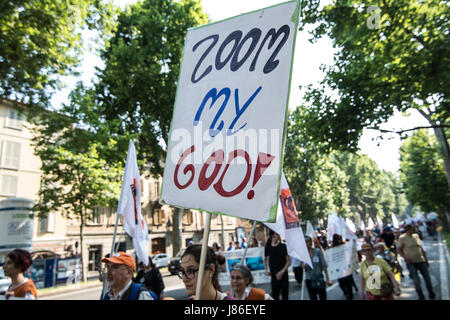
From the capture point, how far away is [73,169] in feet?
54.2

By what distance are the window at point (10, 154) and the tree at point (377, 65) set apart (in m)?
24.0

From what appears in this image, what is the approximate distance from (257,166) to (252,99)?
1.39ft

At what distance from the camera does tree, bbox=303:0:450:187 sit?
6.72 metres

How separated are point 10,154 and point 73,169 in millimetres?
11785

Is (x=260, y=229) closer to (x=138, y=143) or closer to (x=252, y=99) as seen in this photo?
(x=138, y=143)

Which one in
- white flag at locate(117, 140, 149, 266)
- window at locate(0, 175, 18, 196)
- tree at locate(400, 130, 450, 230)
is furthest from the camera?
tree at locate(400, 130, 450, 230)

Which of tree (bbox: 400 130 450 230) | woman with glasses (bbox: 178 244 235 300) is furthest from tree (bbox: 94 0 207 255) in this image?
tree (bbox: 400 130 450 230)

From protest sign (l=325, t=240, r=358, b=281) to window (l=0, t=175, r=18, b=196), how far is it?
80.0 ft

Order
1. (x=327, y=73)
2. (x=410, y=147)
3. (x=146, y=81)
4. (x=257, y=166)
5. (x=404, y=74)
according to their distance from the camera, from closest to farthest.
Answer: (x=257, y=166), (x=404, y=74), (x=327, y=73), (x=146, y=81), (x=410, y=147)

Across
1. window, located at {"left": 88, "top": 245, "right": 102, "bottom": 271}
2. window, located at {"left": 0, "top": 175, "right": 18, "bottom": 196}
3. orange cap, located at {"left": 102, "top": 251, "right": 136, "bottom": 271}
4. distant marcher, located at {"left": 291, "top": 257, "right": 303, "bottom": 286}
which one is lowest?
window, located at {"left": 88, "top": 245, "right": 102, "bottom": 271}

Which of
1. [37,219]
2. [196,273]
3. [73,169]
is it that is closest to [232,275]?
[196,273]

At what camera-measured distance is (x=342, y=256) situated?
8.59 metres

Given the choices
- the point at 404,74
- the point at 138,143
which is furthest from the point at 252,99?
the point at 138,143

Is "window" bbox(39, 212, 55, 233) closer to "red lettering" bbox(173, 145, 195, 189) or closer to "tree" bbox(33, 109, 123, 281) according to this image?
"tree" bbox(33, 109, 123, 281)
